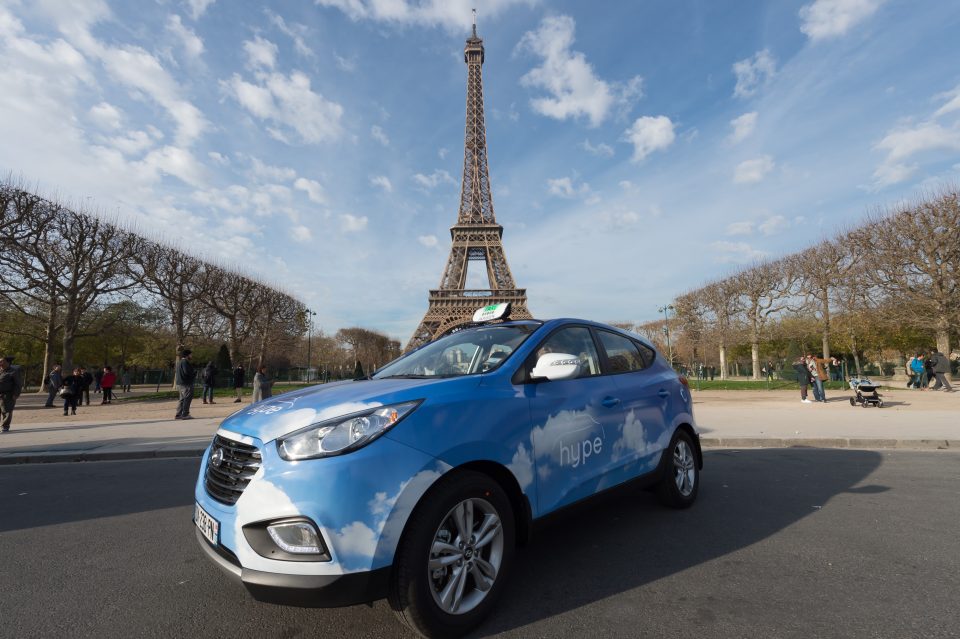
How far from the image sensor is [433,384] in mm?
2494

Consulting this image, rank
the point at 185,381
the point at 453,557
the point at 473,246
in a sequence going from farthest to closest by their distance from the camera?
the point at 473,246 → the point at 185,381 → the point at 453,557

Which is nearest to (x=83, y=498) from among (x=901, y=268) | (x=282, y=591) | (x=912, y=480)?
(x=282, y=591)

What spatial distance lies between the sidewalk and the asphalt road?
3.15 meters

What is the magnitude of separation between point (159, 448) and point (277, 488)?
777 cm

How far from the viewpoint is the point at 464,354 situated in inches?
129

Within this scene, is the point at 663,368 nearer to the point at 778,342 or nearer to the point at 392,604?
the point at 392,604

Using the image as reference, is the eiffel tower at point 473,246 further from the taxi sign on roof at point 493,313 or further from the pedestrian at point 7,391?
the taxi sign on roof at point 493,313

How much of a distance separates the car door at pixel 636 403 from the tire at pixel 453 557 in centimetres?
118

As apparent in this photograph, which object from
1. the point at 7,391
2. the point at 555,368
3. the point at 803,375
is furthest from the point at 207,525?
the point at 803,375

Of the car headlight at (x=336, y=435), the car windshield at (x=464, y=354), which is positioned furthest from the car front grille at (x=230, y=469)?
the car windshield at (x=464, y=354)

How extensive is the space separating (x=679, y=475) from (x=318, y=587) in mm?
3293

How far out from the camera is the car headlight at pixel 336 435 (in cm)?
207

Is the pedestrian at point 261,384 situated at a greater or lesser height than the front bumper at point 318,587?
greater

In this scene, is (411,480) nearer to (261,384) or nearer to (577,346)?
(577,346)
